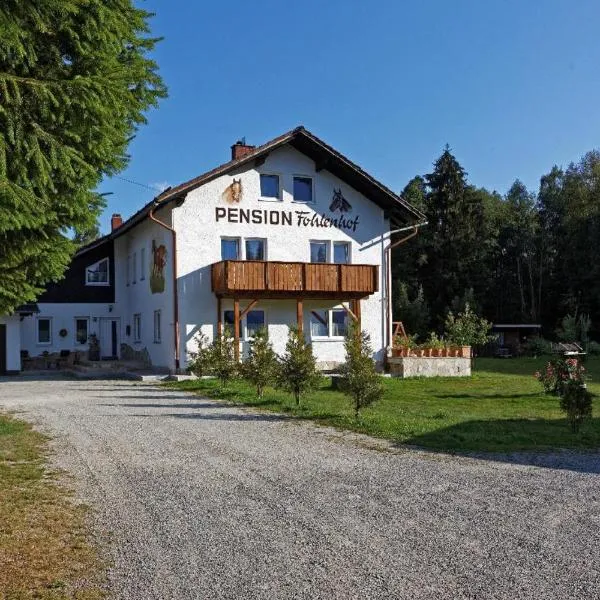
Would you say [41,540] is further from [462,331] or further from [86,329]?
[462,331]

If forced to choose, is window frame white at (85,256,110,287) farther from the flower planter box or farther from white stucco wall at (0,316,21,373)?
the flower planter box

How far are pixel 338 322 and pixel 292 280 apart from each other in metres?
3.51

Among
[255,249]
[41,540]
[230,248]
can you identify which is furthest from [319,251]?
[41,540]

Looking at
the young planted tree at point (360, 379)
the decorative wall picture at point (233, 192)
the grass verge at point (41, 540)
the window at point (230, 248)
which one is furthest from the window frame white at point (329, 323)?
the grass verge at point (41, 540)

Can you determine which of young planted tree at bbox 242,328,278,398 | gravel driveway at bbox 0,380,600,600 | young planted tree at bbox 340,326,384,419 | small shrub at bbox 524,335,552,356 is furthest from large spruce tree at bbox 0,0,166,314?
small shrub at bbox 524,335,552,356

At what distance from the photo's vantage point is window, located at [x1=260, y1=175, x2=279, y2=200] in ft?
87.4

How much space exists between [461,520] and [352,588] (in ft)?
6.16

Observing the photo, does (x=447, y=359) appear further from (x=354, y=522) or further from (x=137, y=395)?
(x=354, y=522)

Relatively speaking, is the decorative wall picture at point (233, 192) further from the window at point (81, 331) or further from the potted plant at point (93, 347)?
the window at point (81, 331)

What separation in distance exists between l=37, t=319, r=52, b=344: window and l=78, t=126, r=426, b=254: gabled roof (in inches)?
230

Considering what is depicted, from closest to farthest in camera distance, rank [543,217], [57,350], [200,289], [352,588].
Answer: [352,588]
[200,289]
[57,350]
[543,217]

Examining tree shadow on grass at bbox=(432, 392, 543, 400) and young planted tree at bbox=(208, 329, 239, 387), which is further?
young planted tree at bbox=(208, 329, 239, 387)

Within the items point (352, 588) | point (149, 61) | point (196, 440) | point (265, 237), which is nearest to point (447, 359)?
point (265, 237)

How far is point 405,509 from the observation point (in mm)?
6496
